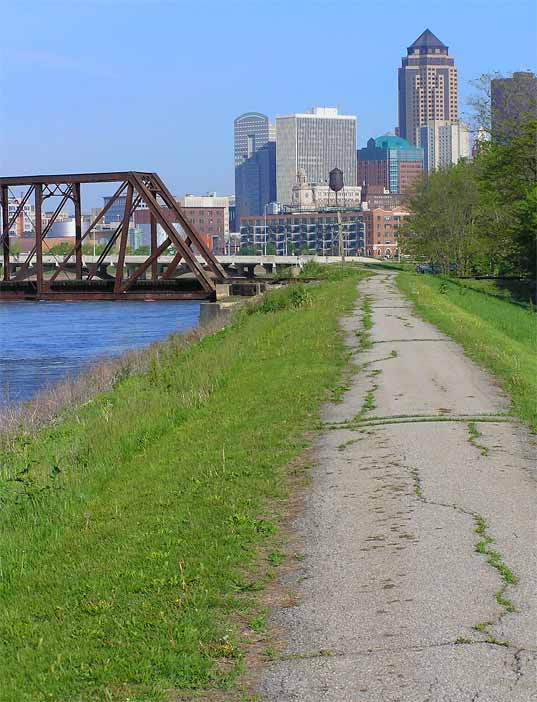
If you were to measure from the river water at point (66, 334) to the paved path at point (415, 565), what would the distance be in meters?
13.3

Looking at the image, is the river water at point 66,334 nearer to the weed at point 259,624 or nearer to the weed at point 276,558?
the weed at point 276,558

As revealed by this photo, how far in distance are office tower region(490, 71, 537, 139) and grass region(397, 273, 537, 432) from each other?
8266mm

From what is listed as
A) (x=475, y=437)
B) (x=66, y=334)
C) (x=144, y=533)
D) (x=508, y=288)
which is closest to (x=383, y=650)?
(x=144, y=533)

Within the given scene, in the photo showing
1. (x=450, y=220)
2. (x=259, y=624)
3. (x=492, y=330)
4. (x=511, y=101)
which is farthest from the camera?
(x=450, y=220)

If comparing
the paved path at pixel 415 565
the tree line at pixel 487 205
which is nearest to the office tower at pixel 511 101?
the tree line at pixel 487 205

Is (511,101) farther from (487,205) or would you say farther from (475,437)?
(475,437)

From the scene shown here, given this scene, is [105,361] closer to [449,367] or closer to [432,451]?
[449,367]

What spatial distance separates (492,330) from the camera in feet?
95.9

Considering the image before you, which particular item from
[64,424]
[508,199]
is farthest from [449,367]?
[508,199]

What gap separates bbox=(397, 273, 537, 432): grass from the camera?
16469 millimetres

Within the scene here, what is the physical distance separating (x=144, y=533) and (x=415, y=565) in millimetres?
2277

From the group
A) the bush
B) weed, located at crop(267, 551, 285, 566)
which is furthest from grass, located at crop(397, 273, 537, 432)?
weed, located at crop(267, 551, 285, 566)

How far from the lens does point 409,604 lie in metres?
7.10

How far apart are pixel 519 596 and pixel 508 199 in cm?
4931
